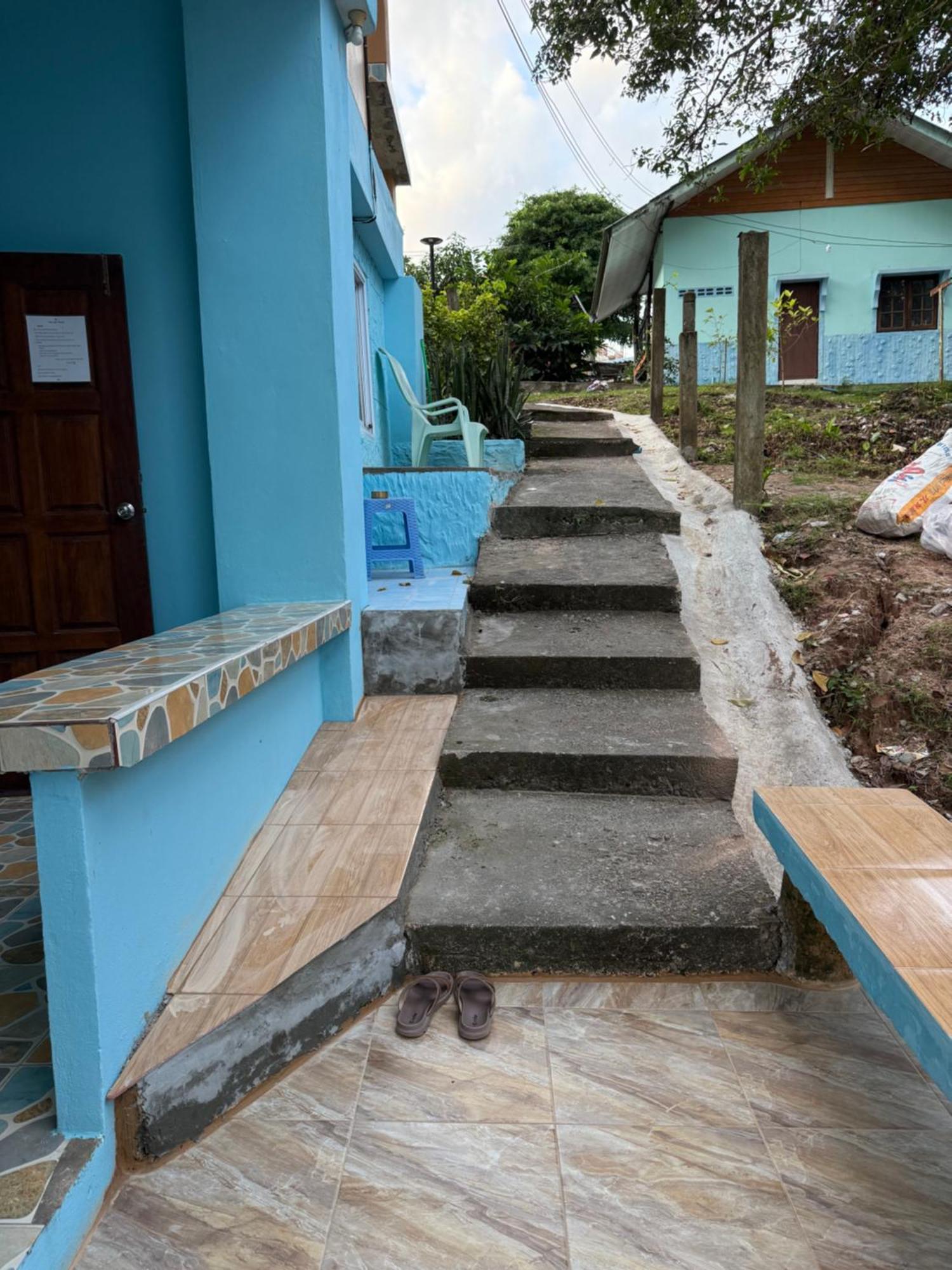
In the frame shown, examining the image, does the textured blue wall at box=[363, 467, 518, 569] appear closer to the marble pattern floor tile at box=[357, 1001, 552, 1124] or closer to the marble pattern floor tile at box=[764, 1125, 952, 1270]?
the marble pattern floor tile at box=[357, 1001, 552, 1124]

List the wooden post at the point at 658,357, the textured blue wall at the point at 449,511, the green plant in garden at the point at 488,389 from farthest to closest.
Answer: the wooden post at the point at 658,357
the green plant in garden at the point at 488,389
the textured blue wall at the point at 449,511

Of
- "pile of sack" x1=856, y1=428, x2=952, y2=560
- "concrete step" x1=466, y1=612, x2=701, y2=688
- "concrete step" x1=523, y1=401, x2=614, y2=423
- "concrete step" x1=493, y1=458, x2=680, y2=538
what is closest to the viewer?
"concrete step" x1=466, y1=612, x2=701, y2=688

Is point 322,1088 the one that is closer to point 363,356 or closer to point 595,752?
point 595,752

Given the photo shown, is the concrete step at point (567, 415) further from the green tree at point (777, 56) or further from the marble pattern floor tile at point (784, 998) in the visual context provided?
the marble pattern floor tile at point (784, 998)

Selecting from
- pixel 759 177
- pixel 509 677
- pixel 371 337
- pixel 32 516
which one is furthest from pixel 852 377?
pixel 32 516

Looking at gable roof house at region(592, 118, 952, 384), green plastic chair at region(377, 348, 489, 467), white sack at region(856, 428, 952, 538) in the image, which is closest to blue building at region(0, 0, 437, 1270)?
green plastic chair at region(377, 348, 489, 467)

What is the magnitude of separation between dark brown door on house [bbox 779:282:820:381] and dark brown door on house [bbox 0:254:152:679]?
12502mm

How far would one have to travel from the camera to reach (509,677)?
140 inches

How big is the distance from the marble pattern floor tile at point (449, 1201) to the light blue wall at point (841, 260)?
13199mm

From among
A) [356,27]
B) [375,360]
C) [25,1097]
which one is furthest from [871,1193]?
[375,360]

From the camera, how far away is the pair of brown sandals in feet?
6.48

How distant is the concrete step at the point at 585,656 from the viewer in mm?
3457

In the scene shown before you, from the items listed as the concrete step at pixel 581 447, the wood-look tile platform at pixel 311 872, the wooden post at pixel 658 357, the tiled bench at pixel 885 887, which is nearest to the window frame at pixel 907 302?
the wooden post at pixel 658 357

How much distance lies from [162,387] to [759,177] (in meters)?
5.13
